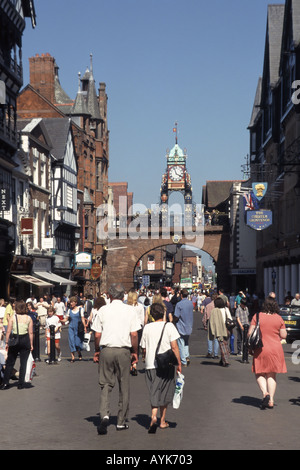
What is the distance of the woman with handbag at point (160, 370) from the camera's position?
9727 mm

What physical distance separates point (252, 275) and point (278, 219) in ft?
62.0

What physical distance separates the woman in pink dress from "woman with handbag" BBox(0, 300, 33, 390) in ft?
14.7

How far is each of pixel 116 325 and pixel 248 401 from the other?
3.56 metres

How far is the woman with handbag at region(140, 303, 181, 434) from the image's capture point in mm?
9727

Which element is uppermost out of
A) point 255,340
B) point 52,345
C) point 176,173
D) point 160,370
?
point 176,173

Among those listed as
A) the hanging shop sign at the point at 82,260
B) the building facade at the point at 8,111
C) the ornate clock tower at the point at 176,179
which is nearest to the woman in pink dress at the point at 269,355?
the building facade at the point at 8,111

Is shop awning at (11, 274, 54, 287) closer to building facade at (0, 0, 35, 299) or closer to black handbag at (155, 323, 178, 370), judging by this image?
building facade at (0, 0, 35, 299)

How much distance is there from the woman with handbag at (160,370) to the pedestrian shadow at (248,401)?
2.39m

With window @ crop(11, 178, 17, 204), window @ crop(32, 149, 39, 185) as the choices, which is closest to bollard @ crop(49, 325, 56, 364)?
window @ crop(11, 178, 17, 204)

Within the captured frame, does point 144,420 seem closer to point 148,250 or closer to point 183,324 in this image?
point 183,324

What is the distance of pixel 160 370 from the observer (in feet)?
32.0

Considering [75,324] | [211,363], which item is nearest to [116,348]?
[211,363]

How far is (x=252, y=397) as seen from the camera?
1289 centimetres
